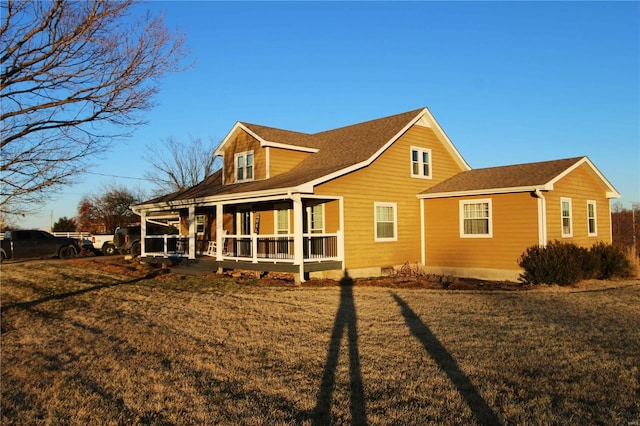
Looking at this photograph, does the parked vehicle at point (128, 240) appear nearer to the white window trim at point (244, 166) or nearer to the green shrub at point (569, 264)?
the white window trim at point (244, 166)

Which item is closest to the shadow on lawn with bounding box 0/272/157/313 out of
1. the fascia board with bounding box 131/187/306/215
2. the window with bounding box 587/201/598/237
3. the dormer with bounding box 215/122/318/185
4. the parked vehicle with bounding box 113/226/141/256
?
the fascia board with bounding box 131/187/306/215

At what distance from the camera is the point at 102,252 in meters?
34.4

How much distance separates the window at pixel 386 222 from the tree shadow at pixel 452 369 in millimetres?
8046

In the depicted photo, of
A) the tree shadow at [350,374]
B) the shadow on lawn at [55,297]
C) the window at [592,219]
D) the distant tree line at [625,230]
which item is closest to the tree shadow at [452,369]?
the tree shadow at [350,374]

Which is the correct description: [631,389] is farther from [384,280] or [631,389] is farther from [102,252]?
[102,252]

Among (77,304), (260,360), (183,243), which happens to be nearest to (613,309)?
(260,360)

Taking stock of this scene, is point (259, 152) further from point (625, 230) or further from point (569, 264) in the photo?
point (625, 230)

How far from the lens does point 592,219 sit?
20000 mm

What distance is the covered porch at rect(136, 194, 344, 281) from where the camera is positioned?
16.1 meters

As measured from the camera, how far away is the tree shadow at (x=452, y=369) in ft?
16.3

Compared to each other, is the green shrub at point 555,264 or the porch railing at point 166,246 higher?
the porch railing at point 166,246

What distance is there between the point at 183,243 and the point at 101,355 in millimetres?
14988

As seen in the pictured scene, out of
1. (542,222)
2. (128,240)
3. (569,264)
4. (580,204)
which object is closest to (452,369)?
(569,264)

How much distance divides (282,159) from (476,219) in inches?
313
